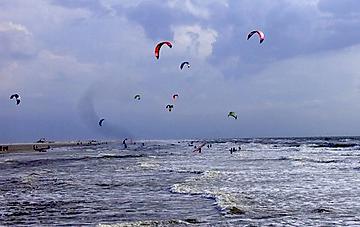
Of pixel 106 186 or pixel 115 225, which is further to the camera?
pixel 106 186

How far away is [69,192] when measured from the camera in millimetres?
21453

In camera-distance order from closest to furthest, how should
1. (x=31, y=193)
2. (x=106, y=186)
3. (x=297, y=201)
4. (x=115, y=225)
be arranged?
(x=115, y=225), (x=297, y=201), (x=31, y=193), (x=106, y=186)

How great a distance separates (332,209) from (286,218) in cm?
235

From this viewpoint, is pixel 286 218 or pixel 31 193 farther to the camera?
pixel 31 193

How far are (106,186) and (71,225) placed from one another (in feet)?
33.8

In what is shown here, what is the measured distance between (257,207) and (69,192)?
8671 millimetres

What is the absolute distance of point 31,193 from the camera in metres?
21.4

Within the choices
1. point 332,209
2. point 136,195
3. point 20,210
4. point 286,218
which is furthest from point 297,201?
point 20,210

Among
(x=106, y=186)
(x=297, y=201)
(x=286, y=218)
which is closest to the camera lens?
(x=286, y=218)

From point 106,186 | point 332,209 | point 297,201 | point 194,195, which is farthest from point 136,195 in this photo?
point 332,209

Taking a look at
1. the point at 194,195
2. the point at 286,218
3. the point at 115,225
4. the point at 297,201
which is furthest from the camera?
the point at 194,195

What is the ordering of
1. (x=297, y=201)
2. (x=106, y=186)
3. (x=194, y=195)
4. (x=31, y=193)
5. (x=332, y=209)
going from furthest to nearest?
(x=106, y=186), (x=31, y=193), (x=194, y=195), (x=297, y=201), (x=332, y=209)

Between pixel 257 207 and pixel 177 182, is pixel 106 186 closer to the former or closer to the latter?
pixel 177 182

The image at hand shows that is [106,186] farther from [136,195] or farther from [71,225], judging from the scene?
[71,225]
